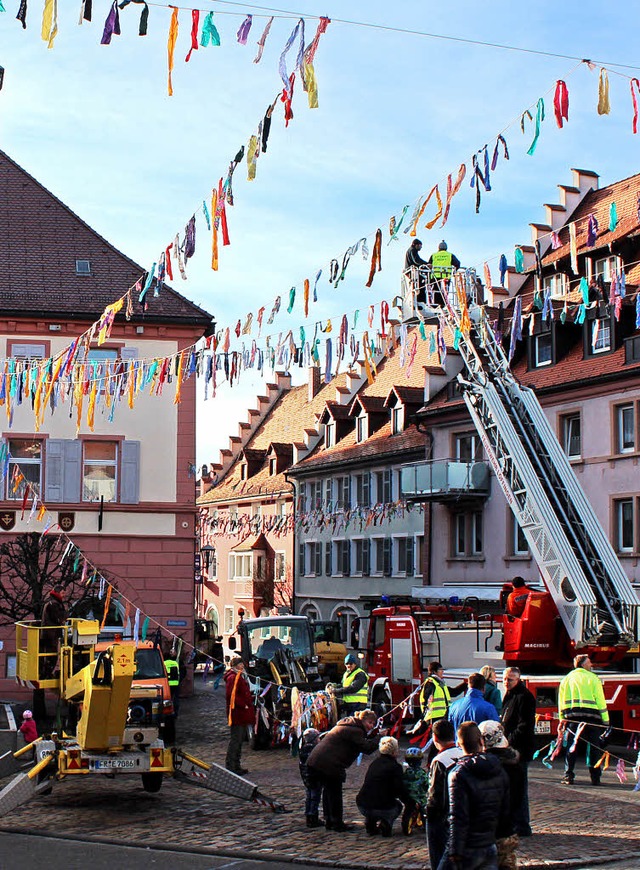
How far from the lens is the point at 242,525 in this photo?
59.1 metres

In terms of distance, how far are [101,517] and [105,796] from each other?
1785 centimetres

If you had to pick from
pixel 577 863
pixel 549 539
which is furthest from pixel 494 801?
pixel 549 539

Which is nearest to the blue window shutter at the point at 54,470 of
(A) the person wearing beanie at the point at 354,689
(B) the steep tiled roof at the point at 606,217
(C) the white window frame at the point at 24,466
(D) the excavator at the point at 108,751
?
(C) the white window frame at the point at 24,466

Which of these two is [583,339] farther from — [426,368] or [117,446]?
[117,446]

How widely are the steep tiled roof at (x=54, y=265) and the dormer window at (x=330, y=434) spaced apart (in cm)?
1888

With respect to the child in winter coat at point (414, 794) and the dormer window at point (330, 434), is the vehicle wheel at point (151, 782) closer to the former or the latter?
the child in winter coat at point (414, 794)

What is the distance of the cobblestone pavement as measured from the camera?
486 inches

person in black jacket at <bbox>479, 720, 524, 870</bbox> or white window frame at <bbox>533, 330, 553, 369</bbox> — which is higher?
white window frame at <bbox>533, 330, 553, 369</bbox>

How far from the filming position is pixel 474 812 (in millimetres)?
8578

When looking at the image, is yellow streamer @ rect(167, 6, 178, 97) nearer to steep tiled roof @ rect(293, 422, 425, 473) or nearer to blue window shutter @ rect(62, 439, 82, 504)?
blue window shutter @ rect(62, 439, 82, 504)

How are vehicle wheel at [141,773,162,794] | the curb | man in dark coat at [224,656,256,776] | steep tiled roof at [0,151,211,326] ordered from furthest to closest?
steep tiled roof at [0,151,211,326]
man in dark coat at [224,656,256,776]
vehicle wheel at [141,773,162,794]
the curb

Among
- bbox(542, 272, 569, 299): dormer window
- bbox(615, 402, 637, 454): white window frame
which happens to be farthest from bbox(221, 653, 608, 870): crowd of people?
bbox(542, 272, 569, 299): dormer window

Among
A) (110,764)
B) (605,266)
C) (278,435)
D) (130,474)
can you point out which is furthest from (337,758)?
(278,435)

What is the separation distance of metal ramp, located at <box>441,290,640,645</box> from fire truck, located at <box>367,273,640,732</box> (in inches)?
0.7
